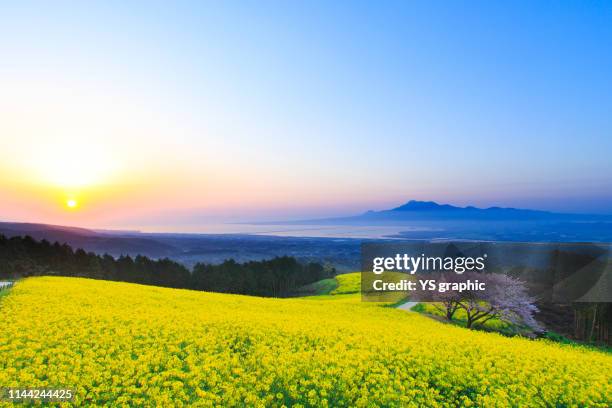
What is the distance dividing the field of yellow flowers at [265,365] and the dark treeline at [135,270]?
60.5 meters

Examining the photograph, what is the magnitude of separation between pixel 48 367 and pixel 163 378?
3.93 meters

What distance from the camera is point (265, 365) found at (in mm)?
13336

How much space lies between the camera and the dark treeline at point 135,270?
7225 centimetres

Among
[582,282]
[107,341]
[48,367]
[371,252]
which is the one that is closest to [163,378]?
[48,367]

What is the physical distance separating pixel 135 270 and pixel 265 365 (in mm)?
75736

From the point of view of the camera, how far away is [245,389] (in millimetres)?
11281

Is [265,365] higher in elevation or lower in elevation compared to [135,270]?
higher

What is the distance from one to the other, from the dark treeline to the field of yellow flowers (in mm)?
60523

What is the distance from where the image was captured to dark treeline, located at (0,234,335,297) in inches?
2844

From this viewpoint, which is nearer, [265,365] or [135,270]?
[265,365]

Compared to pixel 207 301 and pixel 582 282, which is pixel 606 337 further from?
pixel 207 301

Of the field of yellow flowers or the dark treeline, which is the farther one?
the dark treeline

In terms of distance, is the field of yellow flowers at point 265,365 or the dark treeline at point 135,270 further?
the dark treeline at point 135,270

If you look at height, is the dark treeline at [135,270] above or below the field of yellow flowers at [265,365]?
below
